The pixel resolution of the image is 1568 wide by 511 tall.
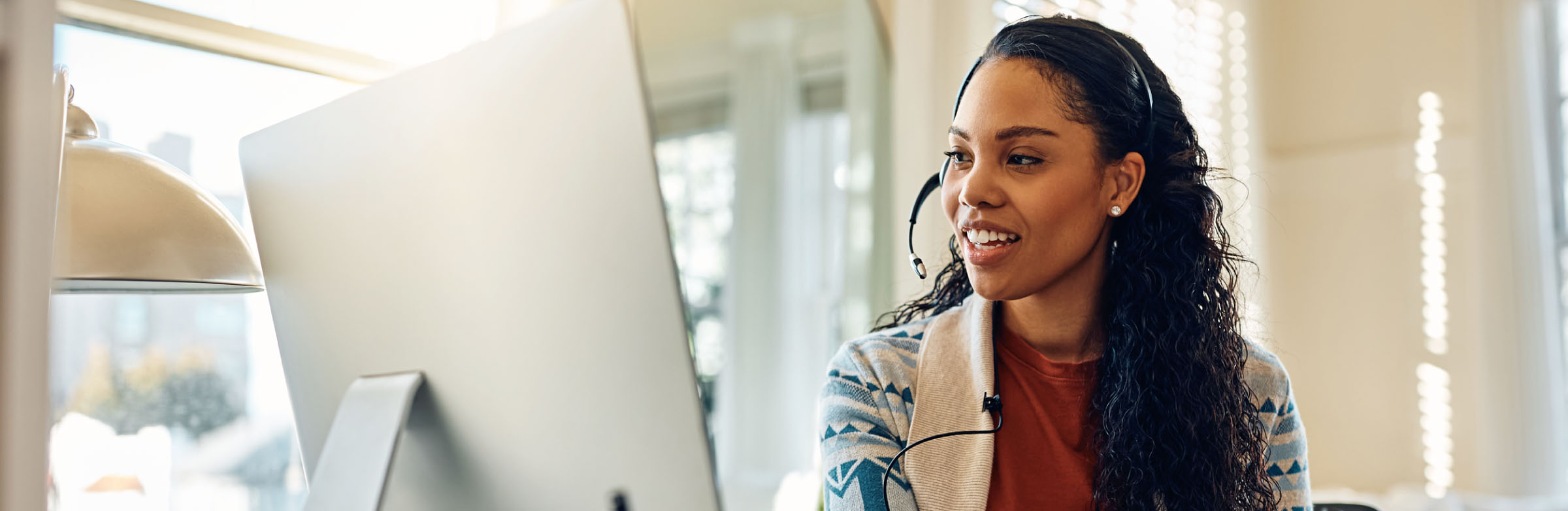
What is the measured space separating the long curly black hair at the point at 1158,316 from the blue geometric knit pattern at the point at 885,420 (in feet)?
0.10

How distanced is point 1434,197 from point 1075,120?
8.58 ft

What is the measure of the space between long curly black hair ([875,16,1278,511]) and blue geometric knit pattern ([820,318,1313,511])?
0.10 ft

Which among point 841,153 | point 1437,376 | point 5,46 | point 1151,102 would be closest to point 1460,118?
point 1437,376

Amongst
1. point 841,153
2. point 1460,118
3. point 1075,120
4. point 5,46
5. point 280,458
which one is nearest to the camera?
point 5,46

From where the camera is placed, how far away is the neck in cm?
108

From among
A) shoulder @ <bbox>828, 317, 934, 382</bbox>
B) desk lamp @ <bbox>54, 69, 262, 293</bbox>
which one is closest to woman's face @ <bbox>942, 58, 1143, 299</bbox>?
shoulder @ <bbox>828, 317, 934, 382</bbox>

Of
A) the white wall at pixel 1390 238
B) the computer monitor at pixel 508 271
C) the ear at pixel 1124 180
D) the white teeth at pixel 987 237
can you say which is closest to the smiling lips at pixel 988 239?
the white teeth at pixel 987 237

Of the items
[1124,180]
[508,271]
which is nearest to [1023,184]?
[1124,180]

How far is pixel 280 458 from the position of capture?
1375 millimetres

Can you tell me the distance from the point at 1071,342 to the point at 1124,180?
0.61 ft

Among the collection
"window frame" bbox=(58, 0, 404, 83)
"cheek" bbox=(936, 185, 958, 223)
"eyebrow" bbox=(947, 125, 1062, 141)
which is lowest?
"cheek" bbox=(936, 185, 958, 223)

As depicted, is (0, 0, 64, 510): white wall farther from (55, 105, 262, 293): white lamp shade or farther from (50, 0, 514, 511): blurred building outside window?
(50, 0, 514, 511): blurred building outside window

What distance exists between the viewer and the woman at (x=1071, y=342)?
3.27 ft

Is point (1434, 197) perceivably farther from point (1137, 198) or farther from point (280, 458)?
point (280, 458)
